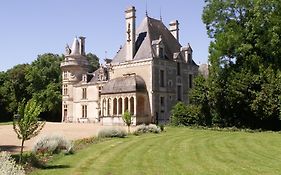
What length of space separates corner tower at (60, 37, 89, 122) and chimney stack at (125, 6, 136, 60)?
11.8m

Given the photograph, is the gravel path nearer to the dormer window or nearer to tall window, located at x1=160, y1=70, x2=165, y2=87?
tall window, located at x1=160, y1=70, x2=165, y2=87

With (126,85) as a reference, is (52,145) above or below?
below

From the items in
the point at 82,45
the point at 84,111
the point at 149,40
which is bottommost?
the point at 84,111

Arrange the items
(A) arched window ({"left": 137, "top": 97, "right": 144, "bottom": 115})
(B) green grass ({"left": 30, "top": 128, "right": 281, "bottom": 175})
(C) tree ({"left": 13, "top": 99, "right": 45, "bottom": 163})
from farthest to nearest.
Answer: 1. (A) arched window ({"left": 137, "top": 97, "right": 144, "bottom": 115})
2. (C) tree ({"left": 13, "top": 99, "right": 45, "bottom": 163})
3. (B) green grass ({"left": 30, "top": 128, "right": 281, "bottom": 175})

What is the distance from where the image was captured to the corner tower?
51.2 metres

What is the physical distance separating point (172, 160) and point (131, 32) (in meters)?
29.1

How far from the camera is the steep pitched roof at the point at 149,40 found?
133 ft

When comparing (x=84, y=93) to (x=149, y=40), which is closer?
(x=149, y=40)

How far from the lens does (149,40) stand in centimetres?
4072

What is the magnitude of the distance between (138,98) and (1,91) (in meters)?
32.2

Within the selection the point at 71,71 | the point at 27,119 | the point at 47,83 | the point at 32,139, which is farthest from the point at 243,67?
the point at 47,83

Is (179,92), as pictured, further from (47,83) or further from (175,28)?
(47,83)

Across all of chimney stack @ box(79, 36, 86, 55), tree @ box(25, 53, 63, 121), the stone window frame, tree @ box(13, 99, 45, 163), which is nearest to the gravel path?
tree @ box(13, 99, 45, 163)

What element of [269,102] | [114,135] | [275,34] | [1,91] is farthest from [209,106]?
[1,91]
